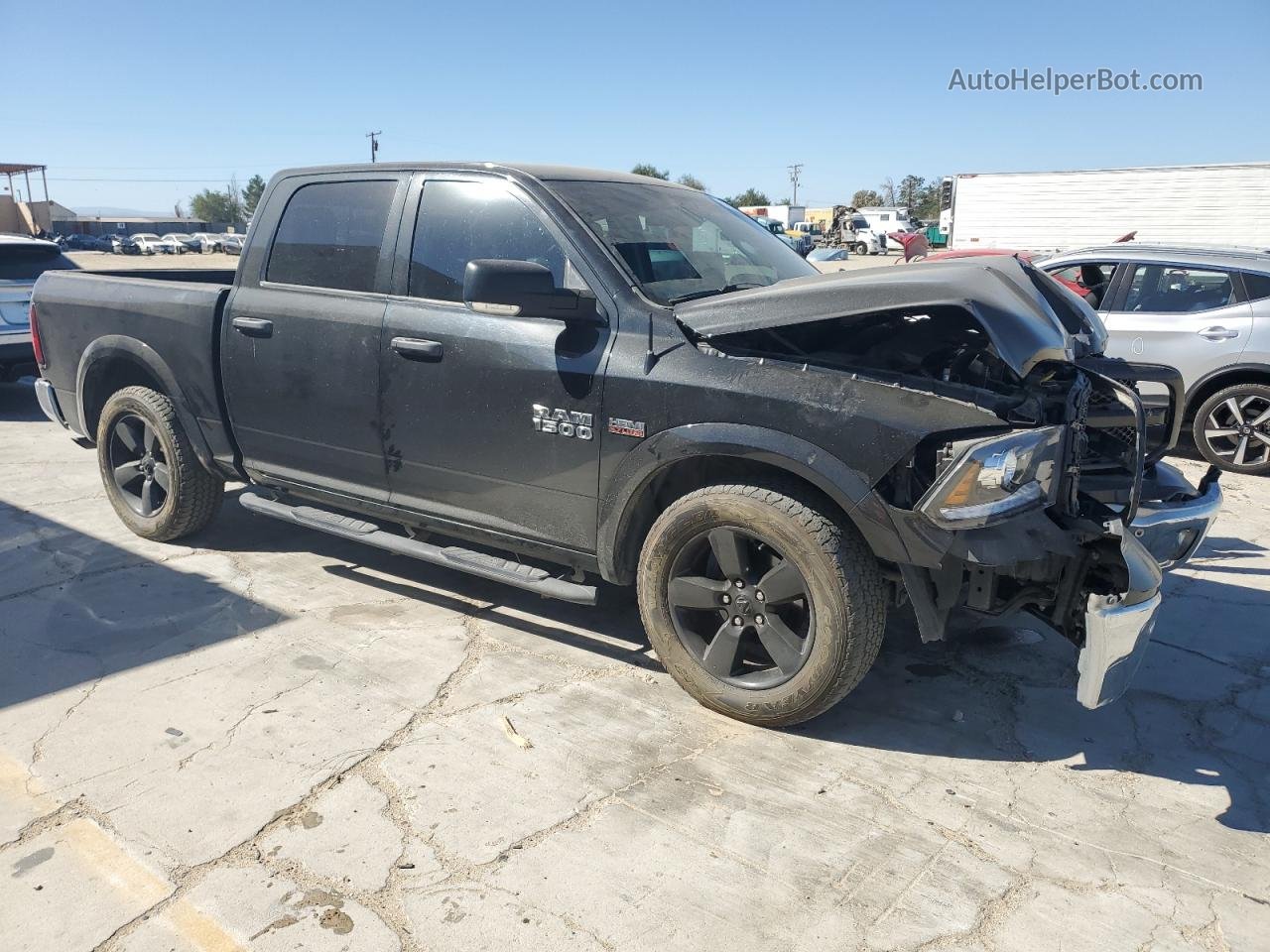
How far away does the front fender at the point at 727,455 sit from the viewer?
297 centimetres

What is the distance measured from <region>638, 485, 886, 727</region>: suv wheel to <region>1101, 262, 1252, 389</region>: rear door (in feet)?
19.4

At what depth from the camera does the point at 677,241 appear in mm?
3943

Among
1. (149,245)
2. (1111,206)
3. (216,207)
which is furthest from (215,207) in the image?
(1111,206)

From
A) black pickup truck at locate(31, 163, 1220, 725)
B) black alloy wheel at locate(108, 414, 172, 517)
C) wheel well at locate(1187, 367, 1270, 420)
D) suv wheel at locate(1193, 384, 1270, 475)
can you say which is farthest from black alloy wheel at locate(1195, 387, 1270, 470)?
black alloy wheel at locate(108, 414, 172, 517)

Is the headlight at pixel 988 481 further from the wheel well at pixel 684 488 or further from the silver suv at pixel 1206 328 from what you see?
the silver suv at pixel 1206 328

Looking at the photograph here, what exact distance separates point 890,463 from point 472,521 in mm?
1820

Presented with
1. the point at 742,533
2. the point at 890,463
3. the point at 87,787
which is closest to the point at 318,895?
the point at 87,787

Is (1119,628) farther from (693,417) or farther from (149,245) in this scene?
(149,245)

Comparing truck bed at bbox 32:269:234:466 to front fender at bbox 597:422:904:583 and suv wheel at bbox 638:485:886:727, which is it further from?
suv wheel at bbox 638:485:886:727

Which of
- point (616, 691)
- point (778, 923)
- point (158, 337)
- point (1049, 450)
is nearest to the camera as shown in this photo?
point (778, 923)

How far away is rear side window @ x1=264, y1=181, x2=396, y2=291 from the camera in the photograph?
4.21m

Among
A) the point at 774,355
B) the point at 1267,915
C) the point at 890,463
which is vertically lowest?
the point at 1267,915

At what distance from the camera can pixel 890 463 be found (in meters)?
2.90

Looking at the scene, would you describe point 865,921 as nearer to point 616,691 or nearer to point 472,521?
point 616,691
